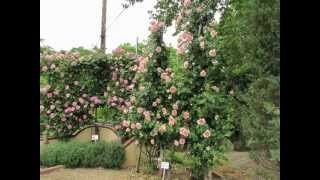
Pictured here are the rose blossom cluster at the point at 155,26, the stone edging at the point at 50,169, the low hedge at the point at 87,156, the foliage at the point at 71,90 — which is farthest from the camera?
the foliage at the point at 71,90

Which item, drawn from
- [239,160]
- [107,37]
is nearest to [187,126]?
[239,160]

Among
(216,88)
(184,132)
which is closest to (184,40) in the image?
(216,88)

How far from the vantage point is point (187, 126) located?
150 inches

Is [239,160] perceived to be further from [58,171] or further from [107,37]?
[107,37]

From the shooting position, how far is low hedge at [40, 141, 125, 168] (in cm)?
470

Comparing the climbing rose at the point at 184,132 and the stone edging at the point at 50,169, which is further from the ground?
the climbing rose at the point at 184,132

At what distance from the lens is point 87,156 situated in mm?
4723

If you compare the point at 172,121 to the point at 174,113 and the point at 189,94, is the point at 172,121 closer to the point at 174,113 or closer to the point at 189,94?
the point at 174,113

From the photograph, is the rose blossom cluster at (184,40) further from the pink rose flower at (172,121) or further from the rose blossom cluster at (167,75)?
the pink rose flower at (172,121)

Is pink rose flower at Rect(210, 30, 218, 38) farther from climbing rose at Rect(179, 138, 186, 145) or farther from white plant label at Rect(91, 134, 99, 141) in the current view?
white plant label at Rect(91, 134, 99, 141)

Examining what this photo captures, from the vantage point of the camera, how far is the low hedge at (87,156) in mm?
4699

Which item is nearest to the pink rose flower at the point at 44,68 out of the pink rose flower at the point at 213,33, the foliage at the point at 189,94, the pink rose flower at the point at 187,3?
the foliage at the point at 189,94

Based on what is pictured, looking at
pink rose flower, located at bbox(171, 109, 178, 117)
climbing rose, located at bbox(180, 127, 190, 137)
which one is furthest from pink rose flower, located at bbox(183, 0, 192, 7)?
climbing rose, located at bbox(180, 127, 190, 137)
